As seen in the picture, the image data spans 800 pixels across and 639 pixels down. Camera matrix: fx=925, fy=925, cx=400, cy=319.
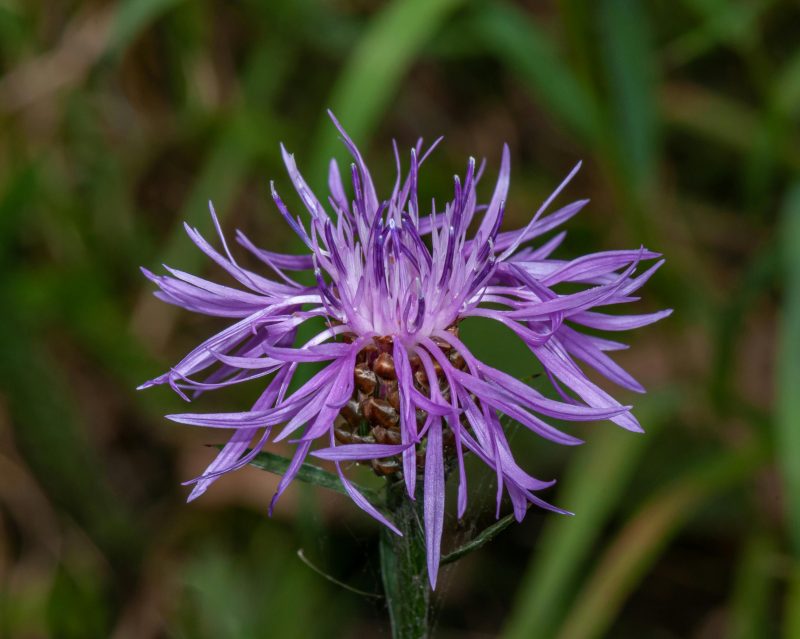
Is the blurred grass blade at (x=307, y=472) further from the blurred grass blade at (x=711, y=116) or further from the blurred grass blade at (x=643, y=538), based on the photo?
the blurred grass blade at (x=711, y=116)

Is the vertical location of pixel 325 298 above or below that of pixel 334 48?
below

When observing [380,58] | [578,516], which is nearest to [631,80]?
[380,58]

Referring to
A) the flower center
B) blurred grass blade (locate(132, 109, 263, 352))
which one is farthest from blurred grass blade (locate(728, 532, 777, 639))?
blurred grass blade (locate(132, 109, 263, 352))

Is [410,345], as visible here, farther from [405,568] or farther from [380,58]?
[380,58]

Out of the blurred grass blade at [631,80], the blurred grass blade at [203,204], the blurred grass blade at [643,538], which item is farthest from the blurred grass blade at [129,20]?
the blurred grass blade at [643,538]

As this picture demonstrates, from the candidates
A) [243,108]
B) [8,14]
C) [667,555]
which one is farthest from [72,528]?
[667,555]

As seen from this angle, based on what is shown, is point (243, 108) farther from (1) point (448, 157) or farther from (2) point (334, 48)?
(1) point (448, 157)
